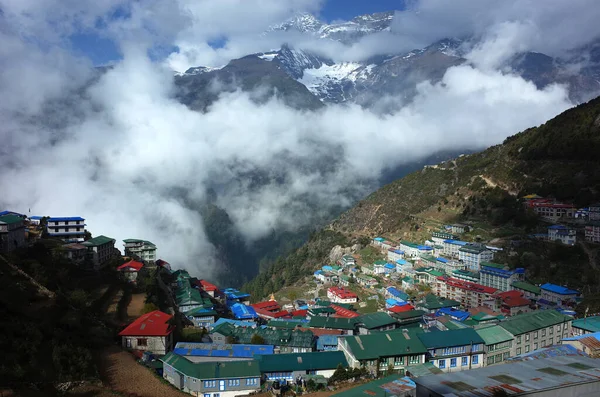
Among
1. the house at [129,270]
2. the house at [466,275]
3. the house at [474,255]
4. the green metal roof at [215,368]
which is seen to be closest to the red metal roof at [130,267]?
the house at [129,270]

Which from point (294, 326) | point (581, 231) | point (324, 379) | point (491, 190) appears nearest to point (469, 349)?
point (324, 379)

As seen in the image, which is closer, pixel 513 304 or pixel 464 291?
pixel 513 304

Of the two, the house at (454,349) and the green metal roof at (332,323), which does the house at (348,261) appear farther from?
the house at (454,349)

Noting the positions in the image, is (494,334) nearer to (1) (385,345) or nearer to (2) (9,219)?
(1) (385,345)

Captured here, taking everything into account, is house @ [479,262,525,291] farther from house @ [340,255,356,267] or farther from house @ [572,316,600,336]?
house @ [340,255,356,267]

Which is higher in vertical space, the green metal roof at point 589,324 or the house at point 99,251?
the house at point 99,251

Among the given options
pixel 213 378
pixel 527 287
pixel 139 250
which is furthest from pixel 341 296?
pixel 213 378
